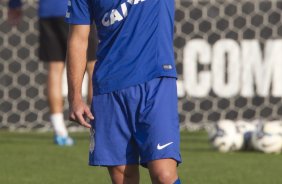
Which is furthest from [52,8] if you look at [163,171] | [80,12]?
[163,171]

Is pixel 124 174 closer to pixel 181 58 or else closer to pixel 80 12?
pixel 80 12

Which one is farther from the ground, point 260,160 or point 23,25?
point 23,25

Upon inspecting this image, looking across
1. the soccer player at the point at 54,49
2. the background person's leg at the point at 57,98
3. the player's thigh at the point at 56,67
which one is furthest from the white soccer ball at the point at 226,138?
the player's thigh at the point at 56,67

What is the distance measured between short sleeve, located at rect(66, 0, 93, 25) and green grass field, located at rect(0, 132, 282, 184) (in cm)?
200

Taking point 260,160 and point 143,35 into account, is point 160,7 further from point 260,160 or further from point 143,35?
point 260,160

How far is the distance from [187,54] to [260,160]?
2.82 meters

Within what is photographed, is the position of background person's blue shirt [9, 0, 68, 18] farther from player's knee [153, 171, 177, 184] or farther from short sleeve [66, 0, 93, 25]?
player's knee [153, 171, 177, 184]

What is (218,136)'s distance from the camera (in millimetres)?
8383

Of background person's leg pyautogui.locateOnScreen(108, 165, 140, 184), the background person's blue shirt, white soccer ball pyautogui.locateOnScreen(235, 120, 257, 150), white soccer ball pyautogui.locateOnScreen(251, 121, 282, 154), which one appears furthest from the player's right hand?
the background person's blue shirt

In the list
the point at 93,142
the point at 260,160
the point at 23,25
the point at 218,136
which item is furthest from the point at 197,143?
the point at 93,142

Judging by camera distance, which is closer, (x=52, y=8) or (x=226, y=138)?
(x=226, y=138)

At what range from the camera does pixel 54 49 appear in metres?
8.93

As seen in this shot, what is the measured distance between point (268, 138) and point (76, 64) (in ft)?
13.0

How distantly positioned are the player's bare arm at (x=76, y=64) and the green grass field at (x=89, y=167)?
6.32 feet
